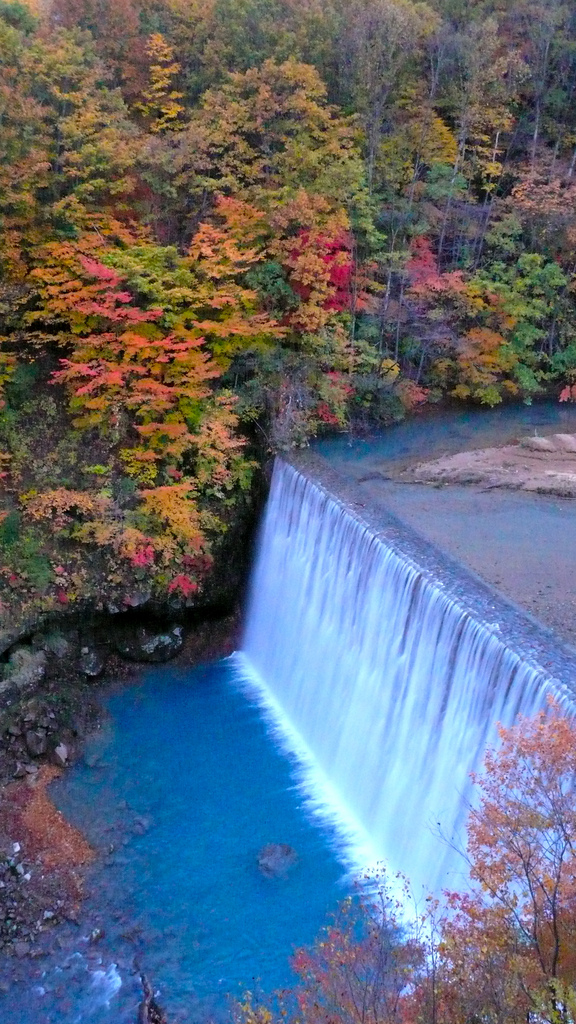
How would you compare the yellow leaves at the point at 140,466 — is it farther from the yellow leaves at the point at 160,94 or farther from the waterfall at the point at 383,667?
the yellow leaves at the point at 160,94

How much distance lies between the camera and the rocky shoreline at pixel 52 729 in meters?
12.6

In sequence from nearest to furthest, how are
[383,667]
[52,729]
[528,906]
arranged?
[528,906], [383,667], [52,729]

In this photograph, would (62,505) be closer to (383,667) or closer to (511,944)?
(383,667)

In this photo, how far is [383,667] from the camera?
1452 cm

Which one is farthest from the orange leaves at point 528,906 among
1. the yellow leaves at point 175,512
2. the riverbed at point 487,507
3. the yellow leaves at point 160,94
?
the yellow leaves at point 160,94

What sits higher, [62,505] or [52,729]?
[62,505]

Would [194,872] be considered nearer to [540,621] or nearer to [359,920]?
[359,920]

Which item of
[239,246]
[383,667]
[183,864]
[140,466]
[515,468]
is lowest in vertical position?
[183,864]

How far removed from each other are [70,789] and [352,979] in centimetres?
840

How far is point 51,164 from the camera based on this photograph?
1830 centimetres

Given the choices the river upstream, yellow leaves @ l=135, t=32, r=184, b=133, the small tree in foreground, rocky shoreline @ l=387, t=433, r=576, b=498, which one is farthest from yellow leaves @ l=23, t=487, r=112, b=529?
the small tree in foreground

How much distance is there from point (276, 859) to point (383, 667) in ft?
12.2

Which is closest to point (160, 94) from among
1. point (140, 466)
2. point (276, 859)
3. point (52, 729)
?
point (140, 466)

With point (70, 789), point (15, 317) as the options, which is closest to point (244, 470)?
point (15, 317)
